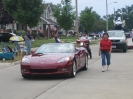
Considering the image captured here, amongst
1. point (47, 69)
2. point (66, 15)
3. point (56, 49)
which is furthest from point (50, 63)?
point (66, 15)

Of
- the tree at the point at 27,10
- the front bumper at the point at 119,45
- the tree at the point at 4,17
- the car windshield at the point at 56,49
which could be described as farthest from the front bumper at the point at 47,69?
the tree at the point at 4,17

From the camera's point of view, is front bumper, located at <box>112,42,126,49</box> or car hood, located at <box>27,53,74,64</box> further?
front bumper, located at <box>112,42,126,49</box>

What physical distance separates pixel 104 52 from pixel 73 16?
31517 mm

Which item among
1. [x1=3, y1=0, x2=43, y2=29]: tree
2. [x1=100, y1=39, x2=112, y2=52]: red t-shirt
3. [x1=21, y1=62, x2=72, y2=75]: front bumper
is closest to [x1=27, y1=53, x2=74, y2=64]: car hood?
[x1=21, y1=62, x2=72, y2=75]: front bumper

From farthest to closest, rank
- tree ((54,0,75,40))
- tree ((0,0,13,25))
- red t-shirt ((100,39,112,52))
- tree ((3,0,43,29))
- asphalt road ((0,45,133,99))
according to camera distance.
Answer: tree ((54,0,75,40)), tree ((0,0,13,25)), tree ((3,0,43,29)), red t-shirt ((100,39,112,52)), asphalt road ((0,45,133,99))

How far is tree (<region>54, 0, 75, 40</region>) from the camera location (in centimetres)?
4494

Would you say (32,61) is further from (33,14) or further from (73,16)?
(73,16)

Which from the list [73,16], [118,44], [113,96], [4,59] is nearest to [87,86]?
[113,96]

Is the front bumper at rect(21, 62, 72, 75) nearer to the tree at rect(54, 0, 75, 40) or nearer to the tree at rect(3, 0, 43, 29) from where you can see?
the tree at rect(3, 0, 43, 29)

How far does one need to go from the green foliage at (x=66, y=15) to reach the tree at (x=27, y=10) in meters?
12.3

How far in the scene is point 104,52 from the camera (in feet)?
46.8

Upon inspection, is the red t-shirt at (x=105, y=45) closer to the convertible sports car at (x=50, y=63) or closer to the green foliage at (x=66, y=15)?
the convertible sports car at (x=50, y=63)

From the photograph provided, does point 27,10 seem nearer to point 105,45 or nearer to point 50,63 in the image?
point 105,45

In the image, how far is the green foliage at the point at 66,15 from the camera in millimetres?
44938
